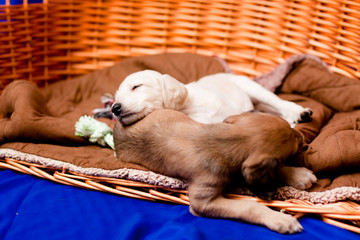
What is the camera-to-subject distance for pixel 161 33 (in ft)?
12.7

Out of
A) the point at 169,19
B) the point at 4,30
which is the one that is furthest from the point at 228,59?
the point at 4,30

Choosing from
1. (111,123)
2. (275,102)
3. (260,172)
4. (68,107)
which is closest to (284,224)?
(260,172)

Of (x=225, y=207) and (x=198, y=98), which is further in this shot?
(x=198, y=98)

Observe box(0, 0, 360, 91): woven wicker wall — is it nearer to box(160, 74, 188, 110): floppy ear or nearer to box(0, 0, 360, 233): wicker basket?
box(0, 0, 360, 233): wicker basket

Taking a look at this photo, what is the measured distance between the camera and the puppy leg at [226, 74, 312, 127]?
9.02ft

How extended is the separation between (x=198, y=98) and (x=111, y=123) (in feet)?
2.55

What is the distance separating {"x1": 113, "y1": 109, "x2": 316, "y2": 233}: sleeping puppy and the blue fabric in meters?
0.08

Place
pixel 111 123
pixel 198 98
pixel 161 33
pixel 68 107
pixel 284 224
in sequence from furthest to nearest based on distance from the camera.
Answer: pixel 161 33, pixel 68 107, pixel 111 123, pixel 198 98, pixel 284 224

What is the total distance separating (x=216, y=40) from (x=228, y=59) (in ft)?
0.84

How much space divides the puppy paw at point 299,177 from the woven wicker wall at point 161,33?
1.57 m

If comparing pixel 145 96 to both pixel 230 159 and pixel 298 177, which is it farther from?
pixel 298 177

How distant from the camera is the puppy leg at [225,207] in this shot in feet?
6.09

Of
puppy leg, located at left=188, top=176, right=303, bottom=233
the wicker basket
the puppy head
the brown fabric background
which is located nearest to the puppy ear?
puppy leg, located at left=188, top=176, right=303, bottom=233

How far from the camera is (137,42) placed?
12.9 feet
